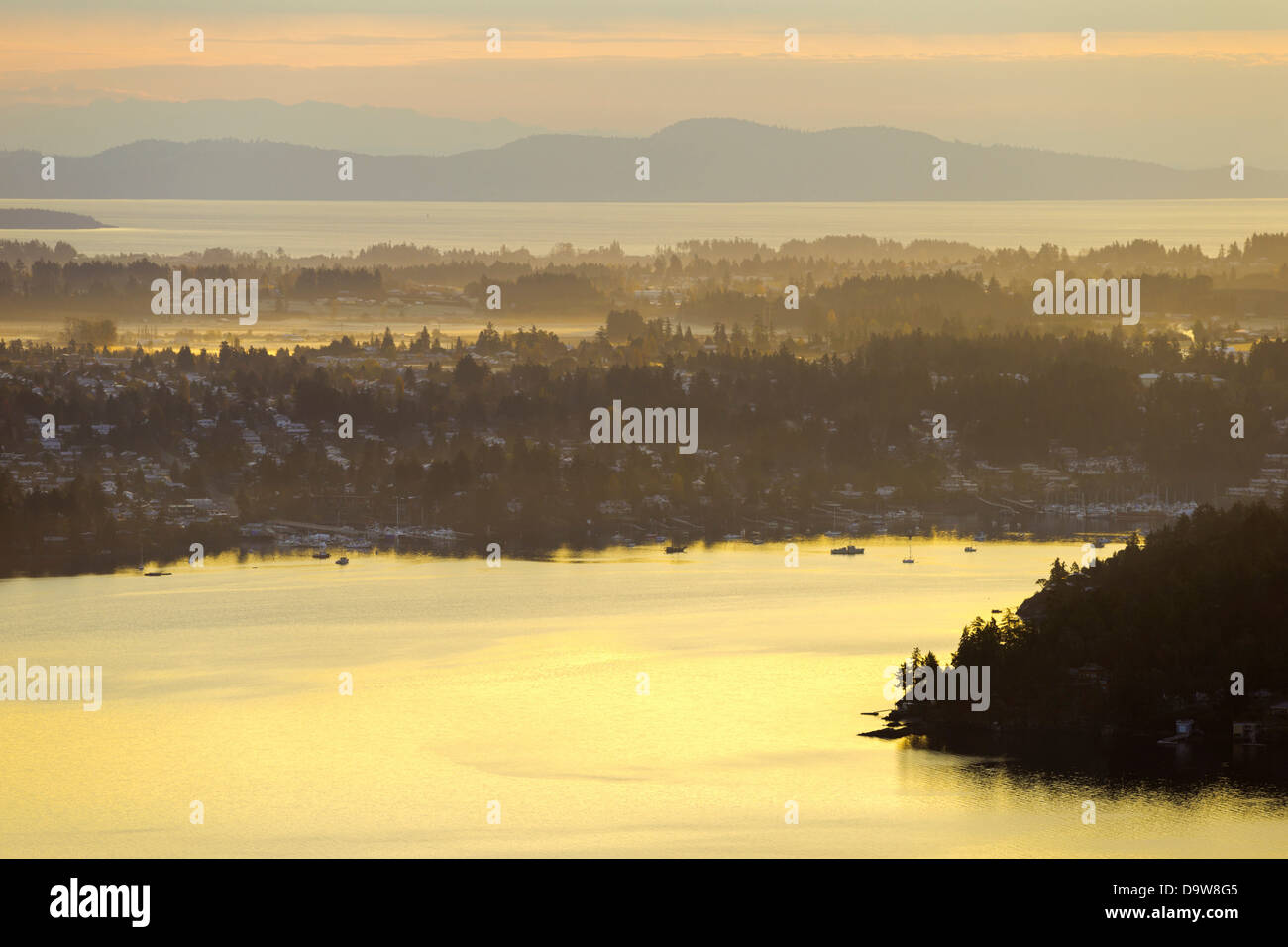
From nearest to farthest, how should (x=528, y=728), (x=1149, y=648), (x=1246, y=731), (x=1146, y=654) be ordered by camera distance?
(x=1246, y=731)
(x=1146, y=654)
(x=1149, y=648)
(x=528, y=728)

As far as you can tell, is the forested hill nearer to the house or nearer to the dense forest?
the dense forest

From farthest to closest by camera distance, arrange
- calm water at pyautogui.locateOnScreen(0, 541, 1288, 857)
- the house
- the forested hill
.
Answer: the forested hill, the house, calm water at pyautogui.locateOnScreen(0, 541, 1288, 857)

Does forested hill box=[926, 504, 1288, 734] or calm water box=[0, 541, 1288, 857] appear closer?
calm water box=[0, 541, 1288, 857]

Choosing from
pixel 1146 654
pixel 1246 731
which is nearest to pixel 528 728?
pixel 1146 654

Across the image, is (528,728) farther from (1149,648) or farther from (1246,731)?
(1246,731)

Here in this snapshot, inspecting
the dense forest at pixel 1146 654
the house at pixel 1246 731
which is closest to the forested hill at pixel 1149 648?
the dense forest at pixel 1146 654

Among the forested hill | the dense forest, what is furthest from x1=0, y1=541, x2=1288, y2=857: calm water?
the forested hill

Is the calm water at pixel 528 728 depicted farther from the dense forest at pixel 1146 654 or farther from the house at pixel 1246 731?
the house at pixel 1246 731

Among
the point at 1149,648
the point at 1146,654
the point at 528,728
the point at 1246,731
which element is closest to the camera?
the point at 1246,731

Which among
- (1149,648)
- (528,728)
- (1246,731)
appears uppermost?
(1149,648)
